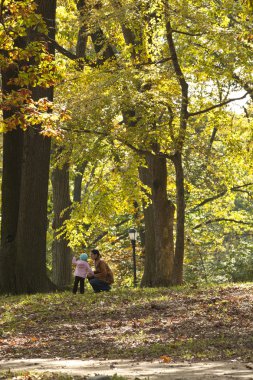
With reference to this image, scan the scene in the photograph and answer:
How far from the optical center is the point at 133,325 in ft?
44.0

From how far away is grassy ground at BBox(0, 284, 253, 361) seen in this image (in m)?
11.0

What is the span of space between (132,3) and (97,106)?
2.73 meters

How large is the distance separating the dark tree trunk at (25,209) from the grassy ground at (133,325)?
2.39 m

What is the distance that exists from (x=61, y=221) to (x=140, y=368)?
72.5 ft

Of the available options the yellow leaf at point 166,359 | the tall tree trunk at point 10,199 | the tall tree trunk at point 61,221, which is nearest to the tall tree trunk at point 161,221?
the tall tree trunk at point 10,199

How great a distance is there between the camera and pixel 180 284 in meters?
23.0

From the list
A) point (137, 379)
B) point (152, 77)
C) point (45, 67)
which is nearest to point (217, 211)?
point (152, 77)

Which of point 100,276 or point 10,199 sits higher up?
point 10,199

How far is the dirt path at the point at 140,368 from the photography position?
8355 mm

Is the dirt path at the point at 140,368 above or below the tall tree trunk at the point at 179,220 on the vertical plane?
below

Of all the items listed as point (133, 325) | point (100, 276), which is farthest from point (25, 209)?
point (133, 325)

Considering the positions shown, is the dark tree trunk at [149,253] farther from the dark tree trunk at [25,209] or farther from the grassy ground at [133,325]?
the grassy ground at [133,325]

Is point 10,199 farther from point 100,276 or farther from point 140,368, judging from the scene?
point 140,368

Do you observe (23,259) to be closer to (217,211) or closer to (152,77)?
(152,77)
